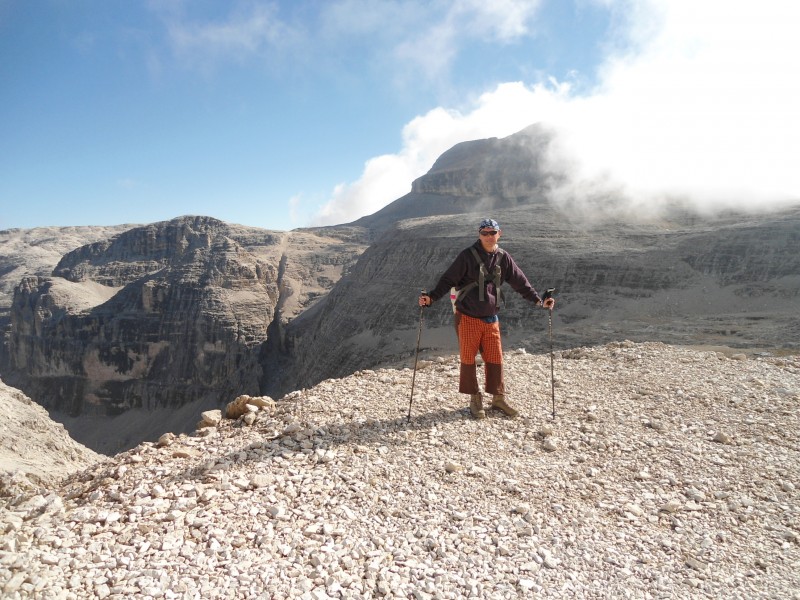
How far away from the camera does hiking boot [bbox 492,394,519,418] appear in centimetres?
629

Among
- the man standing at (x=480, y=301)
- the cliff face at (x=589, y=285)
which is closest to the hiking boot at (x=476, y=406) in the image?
the man standing at (x=480, y=301)

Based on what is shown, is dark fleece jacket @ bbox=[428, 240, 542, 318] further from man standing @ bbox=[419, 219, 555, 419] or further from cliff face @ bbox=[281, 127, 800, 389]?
cliff face @ bbox=[281, 127, 800, 389]

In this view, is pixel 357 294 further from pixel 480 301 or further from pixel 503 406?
pixel 480 301

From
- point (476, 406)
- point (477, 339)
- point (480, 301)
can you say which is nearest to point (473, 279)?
point (480, 301)

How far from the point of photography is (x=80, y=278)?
77375mm

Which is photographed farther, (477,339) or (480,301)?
(477,339)

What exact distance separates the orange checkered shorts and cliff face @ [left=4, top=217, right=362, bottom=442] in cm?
4931

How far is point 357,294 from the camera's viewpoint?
4712cm

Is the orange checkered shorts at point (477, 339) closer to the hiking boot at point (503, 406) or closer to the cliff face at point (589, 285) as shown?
the hiking boot at point (503, 406)

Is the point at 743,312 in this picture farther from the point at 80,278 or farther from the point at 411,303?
the point at 80,278

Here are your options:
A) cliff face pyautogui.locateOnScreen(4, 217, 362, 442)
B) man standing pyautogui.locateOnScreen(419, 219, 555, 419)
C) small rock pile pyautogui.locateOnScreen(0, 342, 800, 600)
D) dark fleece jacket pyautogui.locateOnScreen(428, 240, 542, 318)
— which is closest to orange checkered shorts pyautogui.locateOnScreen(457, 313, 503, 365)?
man standing pyautogui.locateOnScreen(419, 219, 555, 419)

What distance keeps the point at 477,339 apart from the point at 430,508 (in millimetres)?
2570

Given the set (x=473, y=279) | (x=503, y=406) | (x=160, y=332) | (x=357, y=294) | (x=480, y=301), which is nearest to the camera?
(x=480, y=301)

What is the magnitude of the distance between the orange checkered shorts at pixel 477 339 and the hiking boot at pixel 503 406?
48 centimetres
